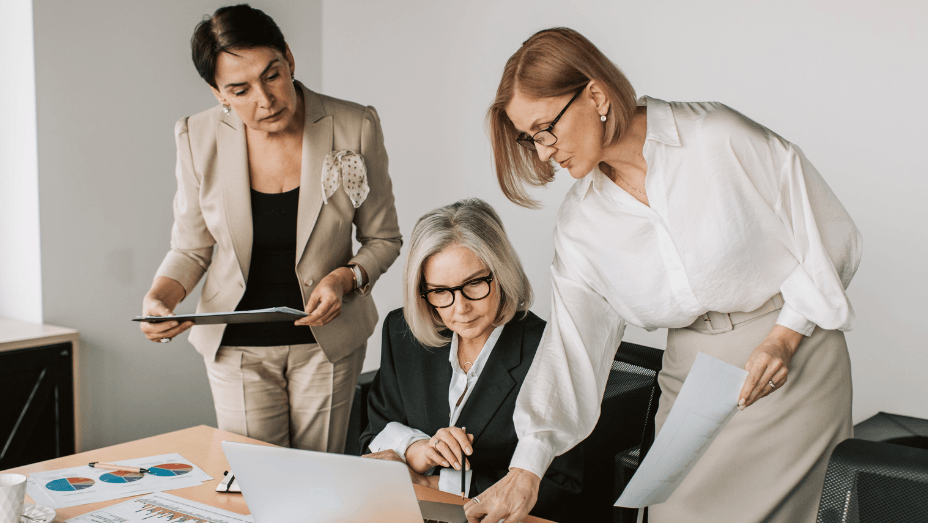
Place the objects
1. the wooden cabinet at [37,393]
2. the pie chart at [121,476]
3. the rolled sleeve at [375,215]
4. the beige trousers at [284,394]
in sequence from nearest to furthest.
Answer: the pie chart at [121,476] < the beige trousers at [284,394] < the rolled sleeve at [375,215] < the wooden cabinet at [37,393]

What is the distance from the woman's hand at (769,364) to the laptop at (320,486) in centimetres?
56

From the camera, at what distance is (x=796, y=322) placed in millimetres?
1245

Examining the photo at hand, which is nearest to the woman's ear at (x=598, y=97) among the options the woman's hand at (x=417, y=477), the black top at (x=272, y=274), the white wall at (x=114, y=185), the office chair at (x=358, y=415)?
the woman's hand at (x=417, y=477)

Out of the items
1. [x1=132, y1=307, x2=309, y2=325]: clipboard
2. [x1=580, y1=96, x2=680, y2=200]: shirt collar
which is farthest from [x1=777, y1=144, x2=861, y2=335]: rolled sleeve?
[x1=132, y1=307, x2=309, y2=325]: clipboard

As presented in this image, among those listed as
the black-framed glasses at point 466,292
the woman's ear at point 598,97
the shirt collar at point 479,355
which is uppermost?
the woman's ear at point 598,97

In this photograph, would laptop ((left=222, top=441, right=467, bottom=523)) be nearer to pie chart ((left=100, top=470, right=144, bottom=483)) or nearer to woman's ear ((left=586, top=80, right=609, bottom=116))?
pie chart ((left=100, top=470, right=144, bottom=483))

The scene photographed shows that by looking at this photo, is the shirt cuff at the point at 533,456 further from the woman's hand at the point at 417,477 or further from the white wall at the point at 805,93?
the white wall at the point at 805,93

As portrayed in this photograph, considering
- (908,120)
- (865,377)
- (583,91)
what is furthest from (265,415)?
(908,120)

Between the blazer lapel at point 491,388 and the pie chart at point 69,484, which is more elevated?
the blazer lapel at point 491,388

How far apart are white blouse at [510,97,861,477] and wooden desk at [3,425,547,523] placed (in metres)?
0.24

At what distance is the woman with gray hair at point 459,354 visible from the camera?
166 centimetres

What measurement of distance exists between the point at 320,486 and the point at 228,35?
3.89 feet

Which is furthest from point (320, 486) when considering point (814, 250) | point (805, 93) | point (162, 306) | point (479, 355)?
point (805, 93)

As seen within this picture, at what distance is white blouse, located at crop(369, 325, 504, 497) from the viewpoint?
1.71 m
